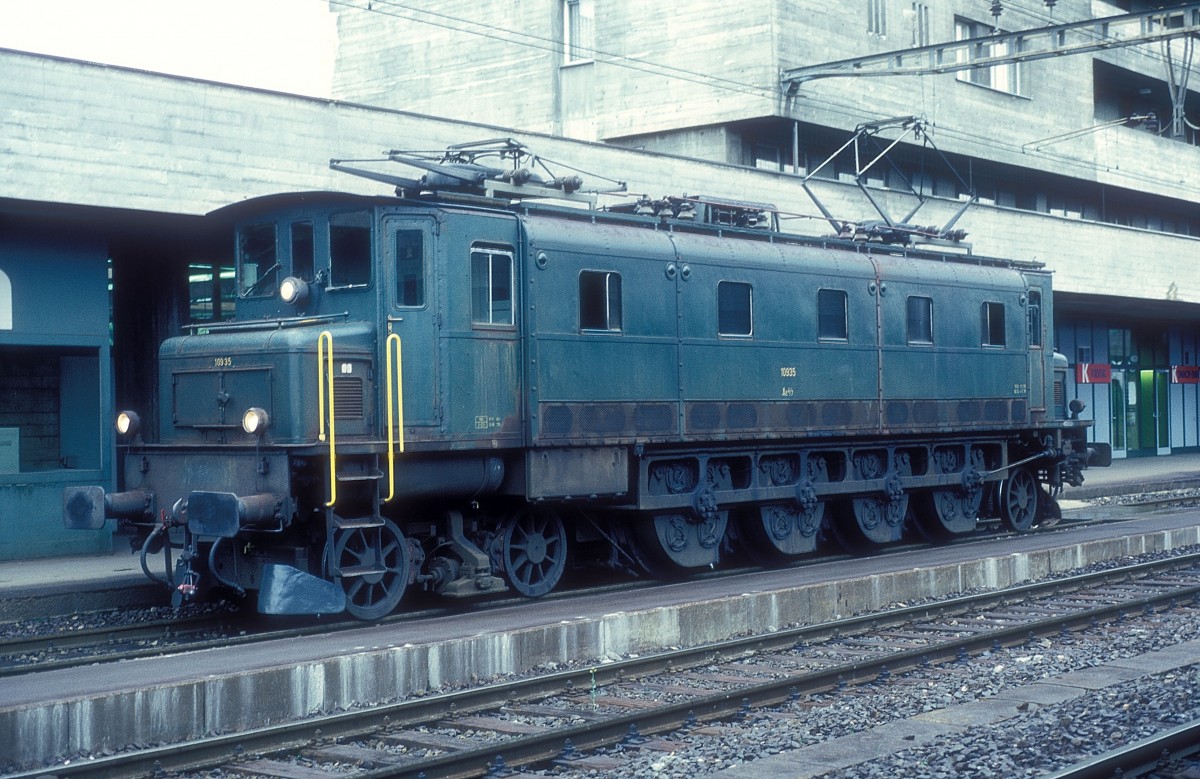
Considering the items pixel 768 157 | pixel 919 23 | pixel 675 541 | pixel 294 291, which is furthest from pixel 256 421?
pixel 919 23

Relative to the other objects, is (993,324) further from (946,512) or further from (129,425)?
(129,425)

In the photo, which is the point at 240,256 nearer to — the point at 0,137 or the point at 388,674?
the point at 0,137

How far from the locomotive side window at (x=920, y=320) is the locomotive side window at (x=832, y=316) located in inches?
55.7

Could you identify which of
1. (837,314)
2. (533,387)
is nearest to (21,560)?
(533,387)

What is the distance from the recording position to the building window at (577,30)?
1247 inches

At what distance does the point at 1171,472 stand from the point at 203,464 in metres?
28.7

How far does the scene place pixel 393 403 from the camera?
12.5 meters

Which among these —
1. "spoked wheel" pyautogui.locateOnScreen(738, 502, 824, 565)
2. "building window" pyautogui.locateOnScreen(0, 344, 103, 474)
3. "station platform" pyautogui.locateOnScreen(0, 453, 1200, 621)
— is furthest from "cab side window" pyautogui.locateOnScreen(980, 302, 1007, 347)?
"building window" pyautogui.locateOnScreen(0, 344, 103, 474)

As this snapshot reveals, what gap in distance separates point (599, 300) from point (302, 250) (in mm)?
3131

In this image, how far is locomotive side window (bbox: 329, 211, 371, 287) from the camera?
12.8 metres

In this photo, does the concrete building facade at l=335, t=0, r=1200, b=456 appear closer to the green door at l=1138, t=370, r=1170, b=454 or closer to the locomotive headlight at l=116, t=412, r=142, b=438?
the green door at l=1138, t=370, r=1170, b=454

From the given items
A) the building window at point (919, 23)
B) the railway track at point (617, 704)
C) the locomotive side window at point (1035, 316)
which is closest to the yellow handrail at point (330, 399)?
the railway track at point (617, 704)

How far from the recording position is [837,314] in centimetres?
1748

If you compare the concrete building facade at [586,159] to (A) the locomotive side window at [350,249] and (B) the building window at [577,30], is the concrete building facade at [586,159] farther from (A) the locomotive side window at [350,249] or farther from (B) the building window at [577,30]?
(A) the locomotive side window at [350,249]
